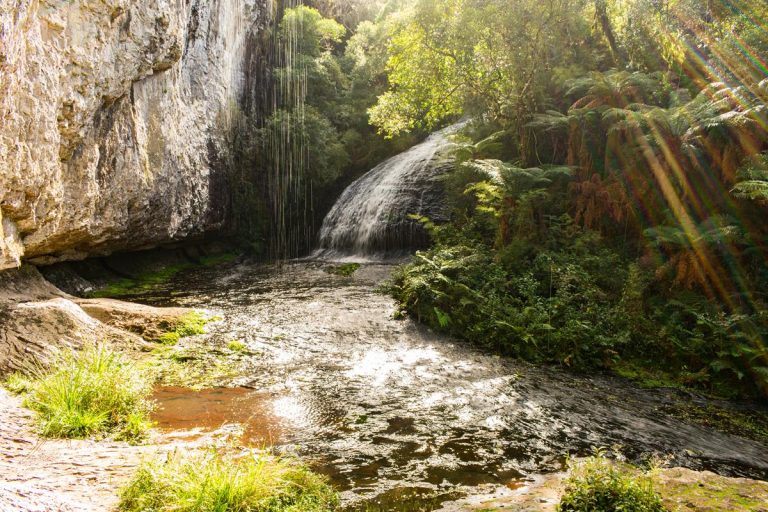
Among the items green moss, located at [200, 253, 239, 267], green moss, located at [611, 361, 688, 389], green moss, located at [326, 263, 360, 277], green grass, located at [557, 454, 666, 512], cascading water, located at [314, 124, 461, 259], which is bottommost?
green moss, located at [611, 361, 688, 389]

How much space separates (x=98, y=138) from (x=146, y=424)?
7136mm

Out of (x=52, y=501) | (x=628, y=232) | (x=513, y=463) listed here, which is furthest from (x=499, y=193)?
(x=52, y=501)

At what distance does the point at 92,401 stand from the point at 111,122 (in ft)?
24.1

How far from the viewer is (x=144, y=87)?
11094 millimetres

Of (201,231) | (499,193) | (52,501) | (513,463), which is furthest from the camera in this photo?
(201,231)

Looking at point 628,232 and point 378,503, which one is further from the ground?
point 628,232

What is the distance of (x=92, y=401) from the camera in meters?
4.30

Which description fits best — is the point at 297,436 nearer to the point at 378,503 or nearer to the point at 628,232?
the point at 378,503

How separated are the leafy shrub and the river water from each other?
16.4 inches

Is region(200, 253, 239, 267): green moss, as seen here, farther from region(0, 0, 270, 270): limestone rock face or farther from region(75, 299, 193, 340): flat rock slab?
region(75, 299, 193, 340): flat rock slab

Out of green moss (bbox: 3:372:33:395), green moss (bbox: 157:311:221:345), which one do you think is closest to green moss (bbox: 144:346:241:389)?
green moss (bbox: 157:311:221:345)

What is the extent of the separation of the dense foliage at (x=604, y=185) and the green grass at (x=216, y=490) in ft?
16.3

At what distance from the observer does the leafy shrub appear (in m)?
4.00

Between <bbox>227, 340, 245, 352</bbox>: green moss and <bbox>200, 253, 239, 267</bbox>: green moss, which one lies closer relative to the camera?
<bbox>227, 340, 245, 352</bbox>: green moss
